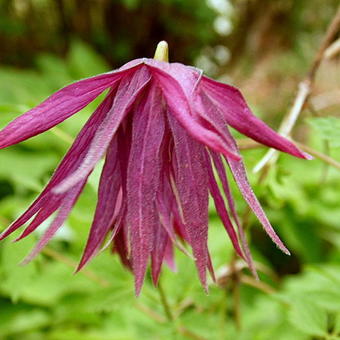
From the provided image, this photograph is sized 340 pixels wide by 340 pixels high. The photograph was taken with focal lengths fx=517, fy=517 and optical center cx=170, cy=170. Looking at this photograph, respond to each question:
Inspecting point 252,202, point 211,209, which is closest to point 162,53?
point 252,202

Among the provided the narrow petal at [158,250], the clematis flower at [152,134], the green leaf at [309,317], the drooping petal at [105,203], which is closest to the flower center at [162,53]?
the clematis flower at [152,134]

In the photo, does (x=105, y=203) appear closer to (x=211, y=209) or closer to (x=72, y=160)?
(x=72, y=160)

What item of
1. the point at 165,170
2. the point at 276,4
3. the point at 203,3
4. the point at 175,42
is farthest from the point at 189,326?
the point at 175,42

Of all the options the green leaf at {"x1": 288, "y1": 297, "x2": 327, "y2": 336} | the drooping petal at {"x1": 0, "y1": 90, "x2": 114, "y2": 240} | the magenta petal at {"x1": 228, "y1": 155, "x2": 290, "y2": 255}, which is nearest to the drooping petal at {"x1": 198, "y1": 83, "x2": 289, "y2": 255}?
the magenta petal at {"x1": 228, "y1": 155, "x2": 290, "y2": 255}

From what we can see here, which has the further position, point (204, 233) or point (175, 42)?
point (175, 42)

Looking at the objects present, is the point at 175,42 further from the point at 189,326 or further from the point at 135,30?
the point at 189,326

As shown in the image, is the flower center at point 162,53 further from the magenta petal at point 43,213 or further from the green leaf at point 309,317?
the green leaf at point 309,317
